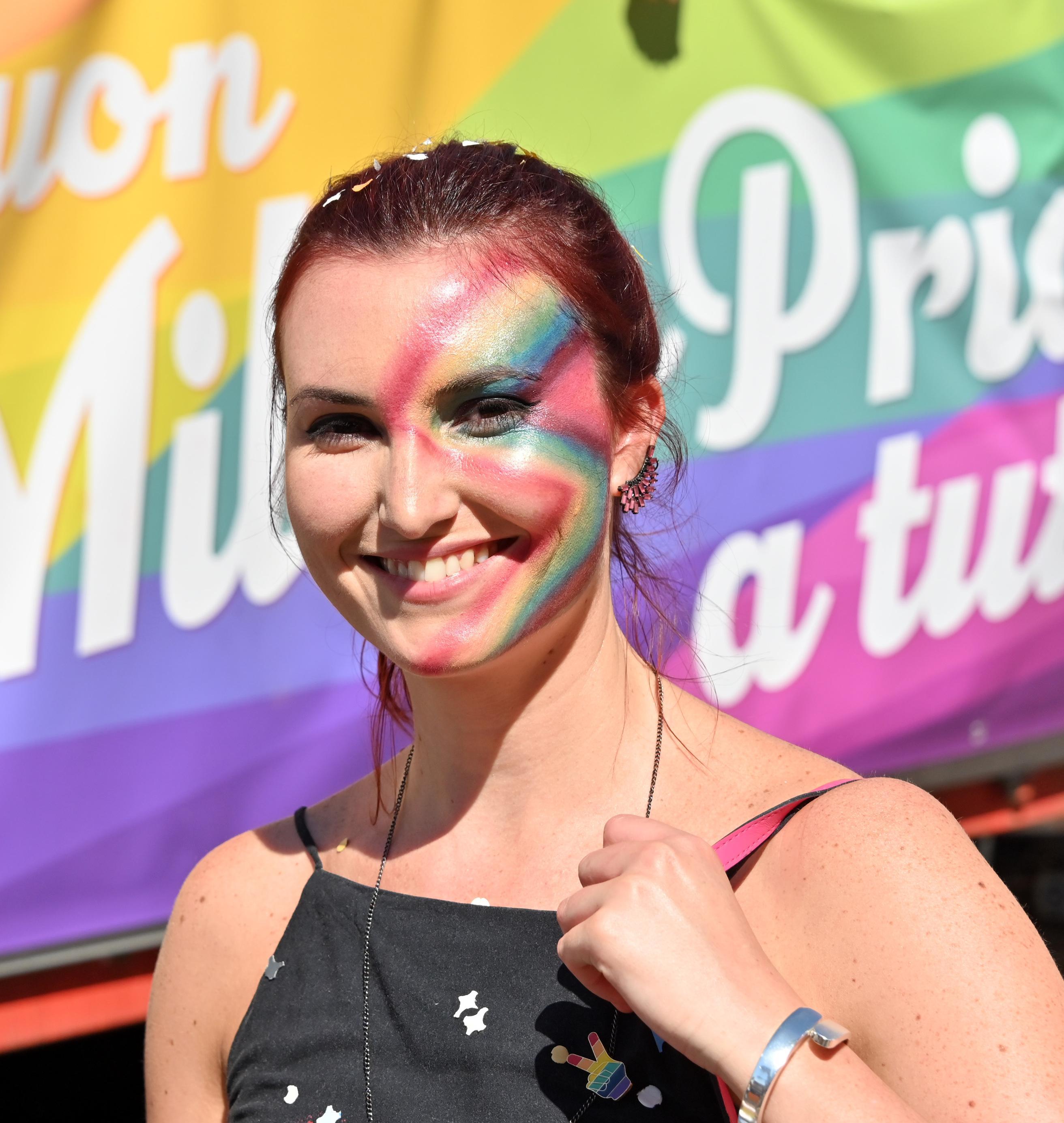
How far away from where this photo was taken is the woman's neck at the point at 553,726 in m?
1.45

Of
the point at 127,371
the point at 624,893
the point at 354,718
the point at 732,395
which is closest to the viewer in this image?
the point at 624,893

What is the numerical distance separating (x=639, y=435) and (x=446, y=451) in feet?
0.93

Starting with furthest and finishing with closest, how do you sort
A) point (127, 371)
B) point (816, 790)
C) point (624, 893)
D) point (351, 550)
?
point (127, 371)
point (351, 550)
point (816, 790)
point (624, 893)

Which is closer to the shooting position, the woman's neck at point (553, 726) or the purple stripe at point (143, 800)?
the woman's neck at point (553, 726)

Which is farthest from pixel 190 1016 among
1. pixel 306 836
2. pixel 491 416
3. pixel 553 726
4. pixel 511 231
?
pixel 511 231

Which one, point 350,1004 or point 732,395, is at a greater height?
point 732,395

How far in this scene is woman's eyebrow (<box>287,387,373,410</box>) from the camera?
Answer: 53.1 inches

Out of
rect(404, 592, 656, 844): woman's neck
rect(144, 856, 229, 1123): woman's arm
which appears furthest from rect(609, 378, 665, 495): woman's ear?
rect(144, 856, 229, 1123): woman's arm

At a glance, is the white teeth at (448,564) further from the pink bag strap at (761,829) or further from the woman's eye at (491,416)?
the pink bag strap at (761,829)

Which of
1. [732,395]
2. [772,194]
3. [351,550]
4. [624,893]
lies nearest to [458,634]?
[351,550]

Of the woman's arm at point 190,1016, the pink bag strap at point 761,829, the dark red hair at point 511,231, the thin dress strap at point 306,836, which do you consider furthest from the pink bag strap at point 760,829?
the woman's arm at point 190,1016

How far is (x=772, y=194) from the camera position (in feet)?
9.15

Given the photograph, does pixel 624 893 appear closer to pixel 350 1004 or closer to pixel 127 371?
pixel 350 1004

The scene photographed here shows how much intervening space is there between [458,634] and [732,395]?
1.55 m
